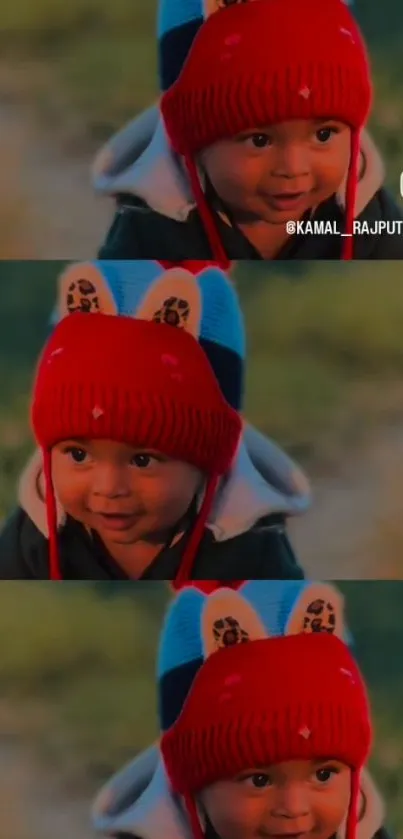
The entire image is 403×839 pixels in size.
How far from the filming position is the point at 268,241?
0.83 meters

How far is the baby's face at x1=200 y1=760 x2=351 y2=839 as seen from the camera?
2.61 ft

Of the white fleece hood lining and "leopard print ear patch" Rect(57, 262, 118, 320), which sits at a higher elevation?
the white fleece hood lining

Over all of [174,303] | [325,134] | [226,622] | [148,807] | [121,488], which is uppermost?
[325,134]

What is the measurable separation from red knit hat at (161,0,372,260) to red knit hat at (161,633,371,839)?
0.35 metres

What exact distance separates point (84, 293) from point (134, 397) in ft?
Result: 0.29

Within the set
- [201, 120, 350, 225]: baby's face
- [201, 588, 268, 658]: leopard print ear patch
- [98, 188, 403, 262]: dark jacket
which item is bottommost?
[201, 588, 268, 658]: leopard print ear patch

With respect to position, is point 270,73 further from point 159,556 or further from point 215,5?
point 159,556

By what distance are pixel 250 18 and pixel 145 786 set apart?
563 millimetres

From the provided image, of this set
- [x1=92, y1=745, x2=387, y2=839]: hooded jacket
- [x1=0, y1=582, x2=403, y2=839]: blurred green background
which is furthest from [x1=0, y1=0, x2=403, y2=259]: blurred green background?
[x1=92, y1=745, x2=387, y2=839]: hooded jacket

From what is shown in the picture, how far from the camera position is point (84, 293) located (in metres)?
0.82

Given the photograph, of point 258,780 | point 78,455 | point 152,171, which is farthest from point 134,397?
point 258,780

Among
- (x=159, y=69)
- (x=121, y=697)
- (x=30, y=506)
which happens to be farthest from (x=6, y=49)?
(x=121, y=697)

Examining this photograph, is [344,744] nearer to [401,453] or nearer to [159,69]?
[401,453]

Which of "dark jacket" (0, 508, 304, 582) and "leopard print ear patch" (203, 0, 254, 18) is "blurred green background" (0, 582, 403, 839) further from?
"leopard print ear patch" (203, 0, 254, 18)
